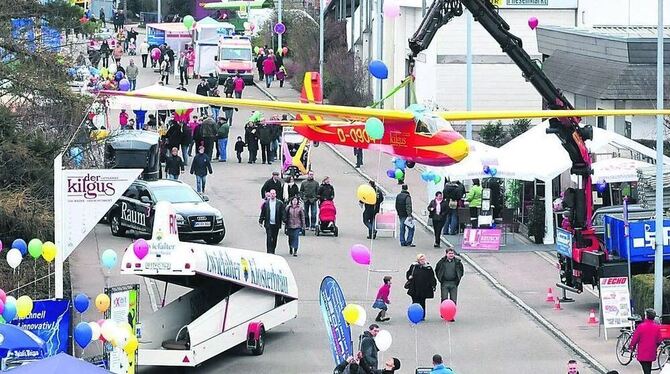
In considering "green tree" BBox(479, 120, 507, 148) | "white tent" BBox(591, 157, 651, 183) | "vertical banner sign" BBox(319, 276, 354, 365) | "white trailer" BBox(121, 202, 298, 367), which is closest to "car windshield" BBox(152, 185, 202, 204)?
"white tent" BBox(591, 157, 651, 183)

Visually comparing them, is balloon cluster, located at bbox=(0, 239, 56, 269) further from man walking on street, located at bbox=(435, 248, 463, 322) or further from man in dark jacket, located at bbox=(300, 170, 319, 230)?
man in dark jacket, located at bbox=(300, 170, 319, 230)

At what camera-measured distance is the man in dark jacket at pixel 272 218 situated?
36156 mm

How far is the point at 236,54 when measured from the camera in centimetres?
6950

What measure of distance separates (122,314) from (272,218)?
35.9ft

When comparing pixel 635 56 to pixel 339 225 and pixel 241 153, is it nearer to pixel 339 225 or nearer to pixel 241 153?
pixel 339 225

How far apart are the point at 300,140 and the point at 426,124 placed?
19876 mm

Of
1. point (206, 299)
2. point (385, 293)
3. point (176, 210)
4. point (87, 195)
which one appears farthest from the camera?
point (176, 210)

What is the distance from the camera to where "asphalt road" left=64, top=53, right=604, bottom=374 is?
2833cm

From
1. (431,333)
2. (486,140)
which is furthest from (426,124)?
(486,140)

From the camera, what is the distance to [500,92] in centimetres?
5550

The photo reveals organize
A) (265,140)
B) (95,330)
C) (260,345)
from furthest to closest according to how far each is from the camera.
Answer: (265,140)
(260,345)
(95,330)

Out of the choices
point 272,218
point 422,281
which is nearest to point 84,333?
point 422,281

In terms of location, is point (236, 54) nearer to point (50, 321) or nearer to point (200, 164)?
point (200, 164)

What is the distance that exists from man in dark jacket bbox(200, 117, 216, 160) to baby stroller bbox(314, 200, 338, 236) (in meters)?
9.23
